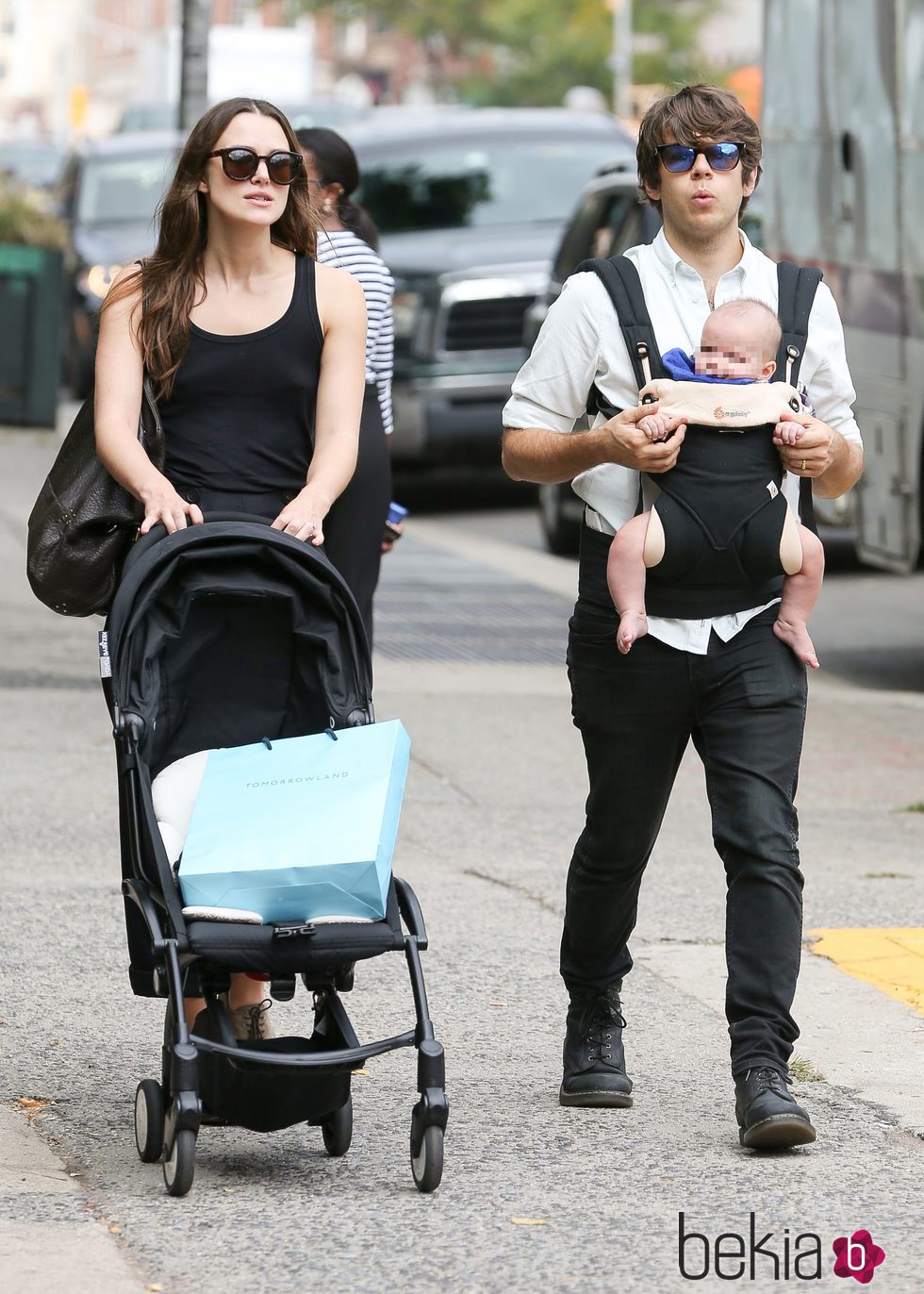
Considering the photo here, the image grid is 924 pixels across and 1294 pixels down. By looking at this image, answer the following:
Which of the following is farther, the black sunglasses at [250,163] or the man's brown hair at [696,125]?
the black sunglasses at [250,163]

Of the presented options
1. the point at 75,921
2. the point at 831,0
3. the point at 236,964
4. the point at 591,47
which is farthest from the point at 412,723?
the point at 591,47

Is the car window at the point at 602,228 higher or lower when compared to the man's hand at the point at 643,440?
lower

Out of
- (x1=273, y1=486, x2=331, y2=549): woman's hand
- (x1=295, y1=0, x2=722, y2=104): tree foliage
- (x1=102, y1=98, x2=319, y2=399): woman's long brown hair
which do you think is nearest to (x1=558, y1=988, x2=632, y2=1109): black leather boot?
(x1=273, y1=486, x2=331, y2=549): woman's hand

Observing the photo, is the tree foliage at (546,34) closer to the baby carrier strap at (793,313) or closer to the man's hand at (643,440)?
the baby carrier strap at (793,313)

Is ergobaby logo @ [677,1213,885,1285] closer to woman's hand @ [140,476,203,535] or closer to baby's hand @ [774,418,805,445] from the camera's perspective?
baby's hand @ [774,418,805,445]

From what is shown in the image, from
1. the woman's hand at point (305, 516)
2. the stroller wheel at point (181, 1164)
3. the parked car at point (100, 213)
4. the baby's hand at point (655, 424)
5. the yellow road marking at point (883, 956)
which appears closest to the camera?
the stroller wheel at point (181, 1164)

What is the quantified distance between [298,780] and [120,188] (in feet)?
61.5

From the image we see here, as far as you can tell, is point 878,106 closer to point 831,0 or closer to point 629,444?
point 831,0

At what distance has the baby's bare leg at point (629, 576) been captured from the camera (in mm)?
4410

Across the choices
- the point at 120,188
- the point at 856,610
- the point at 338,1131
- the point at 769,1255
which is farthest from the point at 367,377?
the point at 120,188

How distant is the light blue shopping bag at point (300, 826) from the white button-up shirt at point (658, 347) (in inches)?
26.0

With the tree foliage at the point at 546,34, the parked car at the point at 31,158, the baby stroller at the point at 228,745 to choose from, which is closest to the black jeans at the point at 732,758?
the baby stroller at the point at 228,745

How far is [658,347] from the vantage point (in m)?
4.45

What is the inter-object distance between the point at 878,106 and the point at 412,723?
367 cm
